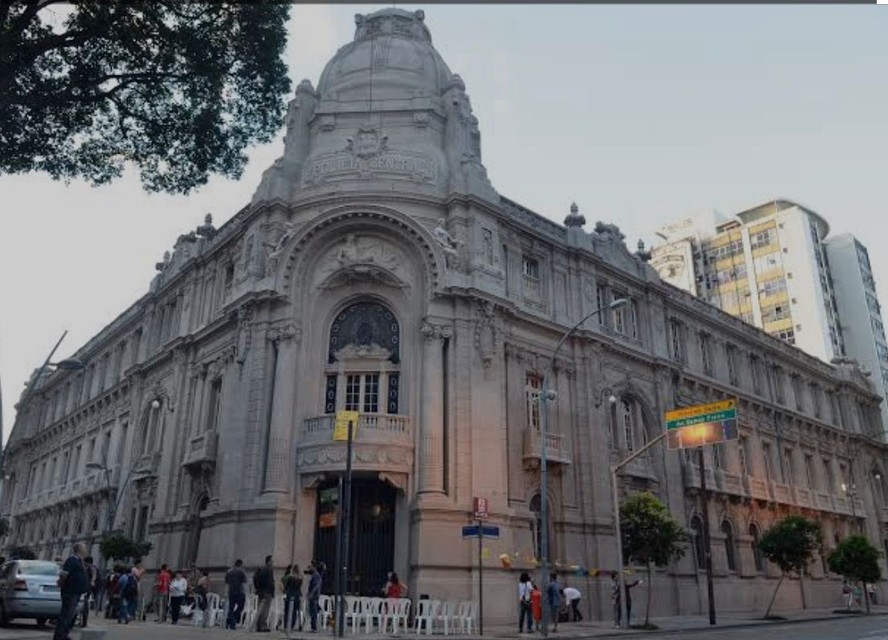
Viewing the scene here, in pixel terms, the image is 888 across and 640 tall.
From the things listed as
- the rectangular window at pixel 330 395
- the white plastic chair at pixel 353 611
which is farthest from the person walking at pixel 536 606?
the rectangular window at pixel 330 395

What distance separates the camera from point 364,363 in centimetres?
2641

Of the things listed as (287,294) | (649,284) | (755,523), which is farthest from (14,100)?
(755,523)

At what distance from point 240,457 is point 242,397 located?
7.24 ft

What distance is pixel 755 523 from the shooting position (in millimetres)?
37500

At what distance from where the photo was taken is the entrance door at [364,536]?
2389 centimetres

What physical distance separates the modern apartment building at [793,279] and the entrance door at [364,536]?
54.3 metres

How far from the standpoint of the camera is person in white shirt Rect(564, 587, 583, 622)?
81.8ft

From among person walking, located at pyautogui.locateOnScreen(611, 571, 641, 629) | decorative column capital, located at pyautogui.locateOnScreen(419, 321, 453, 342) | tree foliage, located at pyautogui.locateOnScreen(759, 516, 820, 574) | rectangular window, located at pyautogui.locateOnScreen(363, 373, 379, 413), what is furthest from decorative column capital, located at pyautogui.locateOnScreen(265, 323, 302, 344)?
tree foliage, located at pyautogui.locateOnScreen(759, 516, 820, 574)

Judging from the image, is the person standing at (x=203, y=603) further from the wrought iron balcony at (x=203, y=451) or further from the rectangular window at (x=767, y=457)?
the rectangular window at (x=767, y=457)

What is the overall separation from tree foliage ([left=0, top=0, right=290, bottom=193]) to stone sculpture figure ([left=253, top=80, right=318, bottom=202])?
12.5 metres

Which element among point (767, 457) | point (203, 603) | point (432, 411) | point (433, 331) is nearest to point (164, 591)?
point (203, 603)

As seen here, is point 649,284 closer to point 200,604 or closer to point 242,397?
point 242,397

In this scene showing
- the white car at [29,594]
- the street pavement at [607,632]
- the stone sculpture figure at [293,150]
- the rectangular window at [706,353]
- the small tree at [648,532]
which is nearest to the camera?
the street pavement at [607,632]

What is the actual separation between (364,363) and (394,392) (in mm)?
1534
